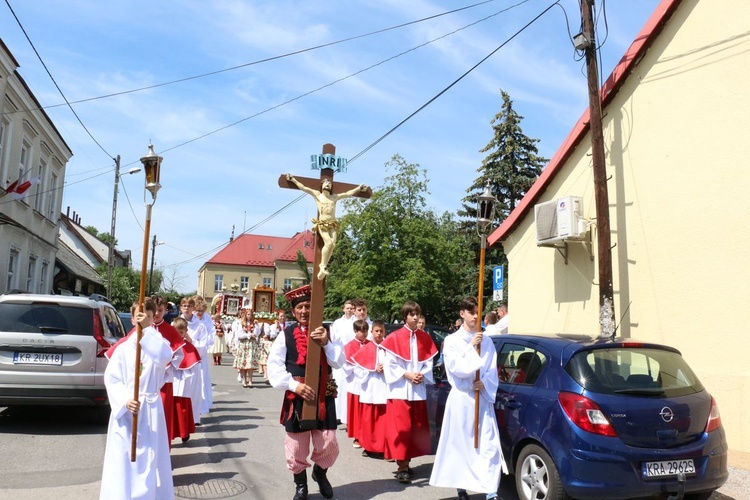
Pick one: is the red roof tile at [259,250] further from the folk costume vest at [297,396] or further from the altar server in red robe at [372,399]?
the folk costume vest at [297,396]

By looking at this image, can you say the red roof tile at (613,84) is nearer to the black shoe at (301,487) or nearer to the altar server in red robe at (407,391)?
the altar server in red robe at (407,391)

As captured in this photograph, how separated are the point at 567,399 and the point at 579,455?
0.45 metres

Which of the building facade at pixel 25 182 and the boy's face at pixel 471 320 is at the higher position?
the building facade at pixel 25 182

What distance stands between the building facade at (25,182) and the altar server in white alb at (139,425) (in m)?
12.7

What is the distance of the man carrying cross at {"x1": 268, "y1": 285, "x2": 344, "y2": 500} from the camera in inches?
227

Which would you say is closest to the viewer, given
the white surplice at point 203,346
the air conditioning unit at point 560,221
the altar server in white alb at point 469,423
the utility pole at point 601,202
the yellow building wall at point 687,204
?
the altar server in white alb at point 469,423

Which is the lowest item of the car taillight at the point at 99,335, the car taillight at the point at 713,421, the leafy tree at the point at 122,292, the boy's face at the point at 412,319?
the car taillight at the point at 713,421

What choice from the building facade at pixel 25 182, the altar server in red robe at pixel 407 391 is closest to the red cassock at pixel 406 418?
the altar server in red robe at pixel 407 391

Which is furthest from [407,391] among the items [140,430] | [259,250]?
[259,250]

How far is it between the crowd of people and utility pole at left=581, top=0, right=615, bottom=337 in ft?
11.5

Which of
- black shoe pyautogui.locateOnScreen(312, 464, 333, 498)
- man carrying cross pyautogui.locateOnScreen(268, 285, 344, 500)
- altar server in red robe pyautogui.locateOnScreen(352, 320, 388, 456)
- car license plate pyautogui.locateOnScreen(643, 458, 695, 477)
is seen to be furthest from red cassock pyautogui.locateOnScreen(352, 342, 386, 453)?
car license plate pyautogui.locateOnScreen(643, 458, 695, 477)

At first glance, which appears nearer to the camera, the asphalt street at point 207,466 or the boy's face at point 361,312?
the asphalt street at point 207,466

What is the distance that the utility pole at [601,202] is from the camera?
9672 mm

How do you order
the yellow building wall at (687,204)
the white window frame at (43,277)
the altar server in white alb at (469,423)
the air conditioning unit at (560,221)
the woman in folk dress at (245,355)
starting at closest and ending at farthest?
the altar server in white alb at (469,423)
the yellow building wall at (687,204)
the air conditioning unit at (560,221)
the woman in folk dress at (245,355)
the white window frame at (43,277)
